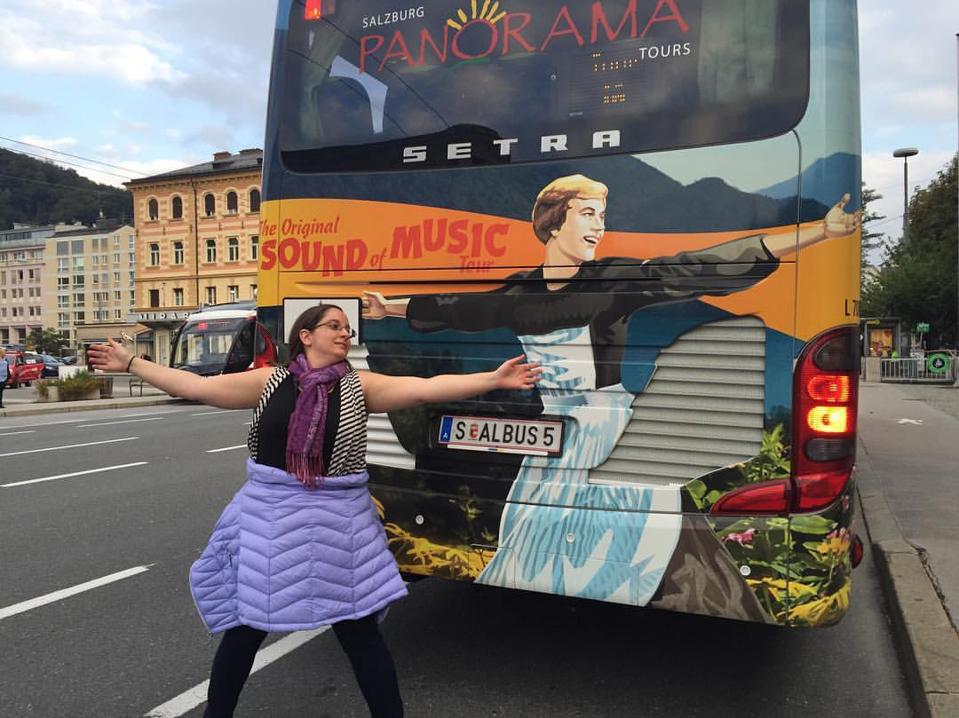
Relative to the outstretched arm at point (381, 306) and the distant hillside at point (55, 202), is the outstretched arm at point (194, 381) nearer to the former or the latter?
the outstretched arm at point (381, 306)

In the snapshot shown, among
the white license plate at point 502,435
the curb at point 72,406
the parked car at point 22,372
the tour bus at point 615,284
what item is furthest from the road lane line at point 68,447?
the parked car at point 22,372

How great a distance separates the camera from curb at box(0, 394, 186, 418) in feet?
72.2

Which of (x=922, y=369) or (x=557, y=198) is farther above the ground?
(x=557, y=198)

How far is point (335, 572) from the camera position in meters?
2.71

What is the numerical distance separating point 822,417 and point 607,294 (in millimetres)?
919

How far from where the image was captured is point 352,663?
2873mm

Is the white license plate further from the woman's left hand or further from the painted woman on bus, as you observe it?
the woman's left hand

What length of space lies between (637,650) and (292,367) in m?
2.40

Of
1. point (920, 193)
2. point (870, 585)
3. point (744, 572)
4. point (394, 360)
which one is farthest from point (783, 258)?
point (920, 193)

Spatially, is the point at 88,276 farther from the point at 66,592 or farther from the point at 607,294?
the point at 607,294

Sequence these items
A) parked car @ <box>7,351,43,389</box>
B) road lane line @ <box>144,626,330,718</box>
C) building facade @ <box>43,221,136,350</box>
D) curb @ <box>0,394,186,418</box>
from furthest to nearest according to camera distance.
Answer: building facade @ <box>43,221,136,350</box> < parked car @ <box>7,351,43,389</box> < curb @ <box>0,394,186,418</box> < road lane line @ <box>144,626,330,718</box>

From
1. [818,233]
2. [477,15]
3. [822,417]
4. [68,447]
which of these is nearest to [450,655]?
[822,417]

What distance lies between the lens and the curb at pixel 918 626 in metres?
3.33

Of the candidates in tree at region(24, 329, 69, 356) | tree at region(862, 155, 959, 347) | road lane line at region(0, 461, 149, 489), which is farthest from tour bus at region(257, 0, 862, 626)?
tree at region(24, 329, 69, 356)
